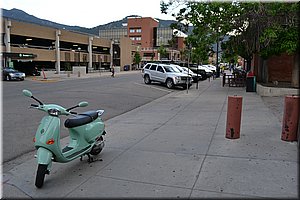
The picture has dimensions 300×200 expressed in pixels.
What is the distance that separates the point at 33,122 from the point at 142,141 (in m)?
4.06

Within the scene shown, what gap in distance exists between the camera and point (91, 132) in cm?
517

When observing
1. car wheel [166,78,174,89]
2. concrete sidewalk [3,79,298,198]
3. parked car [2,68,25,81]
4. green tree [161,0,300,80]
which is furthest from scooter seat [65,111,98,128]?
parked car [2,68,25,81]

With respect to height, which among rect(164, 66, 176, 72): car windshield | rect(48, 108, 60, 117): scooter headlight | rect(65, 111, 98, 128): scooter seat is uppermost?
rect(164, 66, 176, 72): car windshield

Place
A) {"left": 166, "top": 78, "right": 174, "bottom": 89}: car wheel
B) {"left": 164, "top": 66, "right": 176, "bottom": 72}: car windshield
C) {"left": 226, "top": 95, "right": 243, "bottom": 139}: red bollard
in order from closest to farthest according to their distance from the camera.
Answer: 1. {"left": 226, "top": 95, "right": 243, "bottom": 139}: red bollard
2. {"left": 166, "top": 78, "right": 174, "bottom": 89}: car wheel
3. {"left": 164, "top": 66, "right": 176, "bottom": 72}: car windshield

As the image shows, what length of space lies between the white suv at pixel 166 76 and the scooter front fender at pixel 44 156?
1705cm

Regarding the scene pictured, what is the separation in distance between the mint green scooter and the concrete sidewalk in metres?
0.31

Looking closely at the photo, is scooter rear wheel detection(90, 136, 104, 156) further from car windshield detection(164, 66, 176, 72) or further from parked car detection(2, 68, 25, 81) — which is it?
parked car detection(2, 68, 25, 81)

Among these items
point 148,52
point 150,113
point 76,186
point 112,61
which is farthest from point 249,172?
point 148,52

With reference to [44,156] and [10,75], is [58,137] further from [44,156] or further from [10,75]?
[10,75]

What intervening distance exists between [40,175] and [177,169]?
2117 mm

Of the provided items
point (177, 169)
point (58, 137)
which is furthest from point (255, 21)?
point (58, 137)

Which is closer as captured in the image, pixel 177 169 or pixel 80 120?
pixel 177 169

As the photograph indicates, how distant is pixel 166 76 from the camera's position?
74.6 ft

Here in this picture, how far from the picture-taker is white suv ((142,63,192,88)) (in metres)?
21.8
